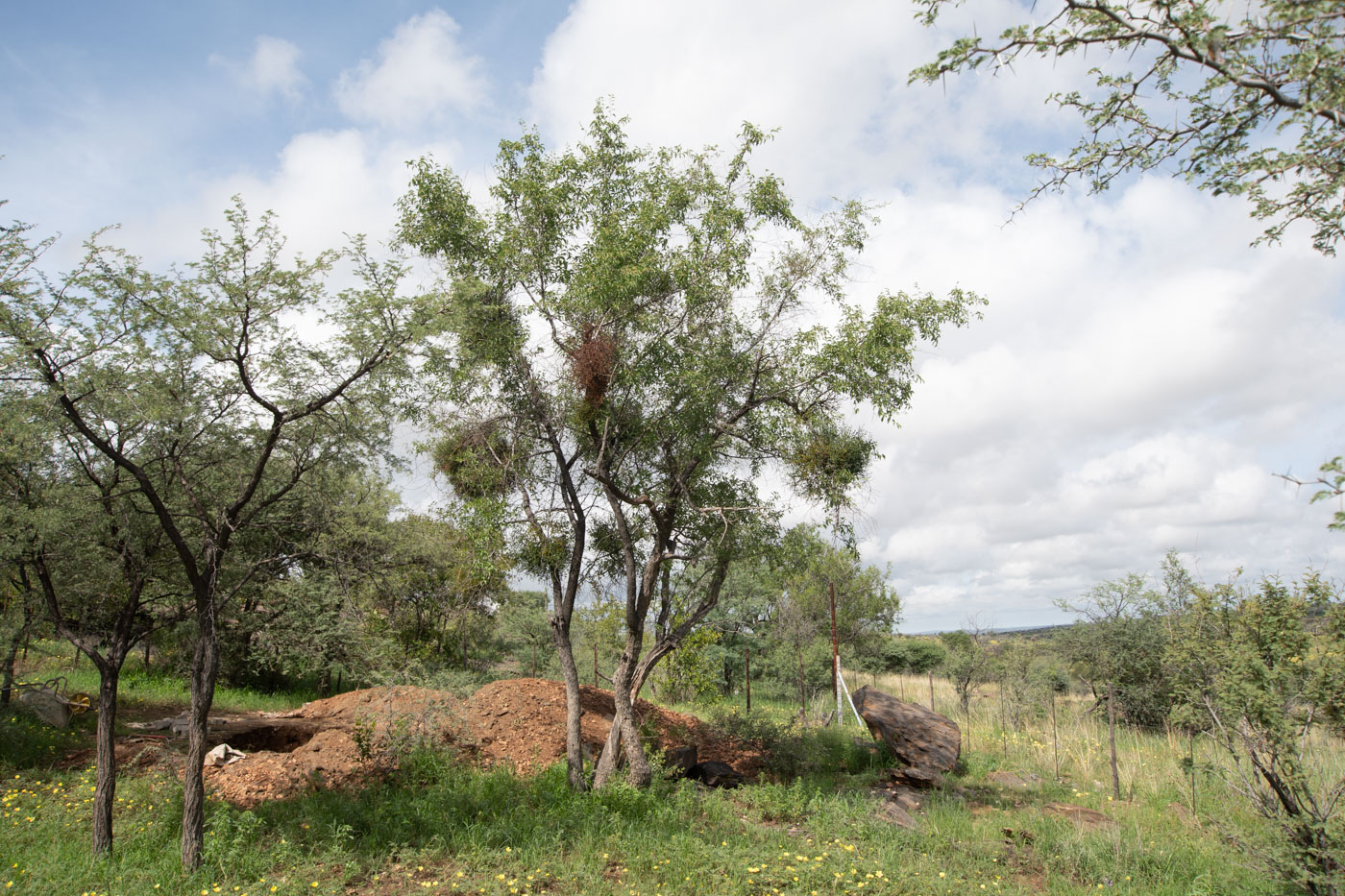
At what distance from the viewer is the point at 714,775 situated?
1177 cm

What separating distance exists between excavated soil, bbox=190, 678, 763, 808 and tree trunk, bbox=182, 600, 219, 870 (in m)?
2.33

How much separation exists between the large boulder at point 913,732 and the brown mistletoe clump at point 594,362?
794 cm

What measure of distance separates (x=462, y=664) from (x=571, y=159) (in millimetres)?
15805

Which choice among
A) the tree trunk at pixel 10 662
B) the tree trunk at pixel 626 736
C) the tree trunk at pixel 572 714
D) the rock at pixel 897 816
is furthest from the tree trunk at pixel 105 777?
the rock at pixel 897 816

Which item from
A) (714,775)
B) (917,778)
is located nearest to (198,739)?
(714,775)

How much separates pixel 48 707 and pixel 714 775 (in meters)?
12.4

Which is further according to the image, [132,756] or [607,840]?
[132,756]

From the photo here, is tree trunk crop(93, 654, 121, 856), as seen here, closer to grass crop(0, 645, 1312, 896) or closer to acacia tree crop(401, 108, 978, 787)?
grass crop(0, 645, 1312, 896)

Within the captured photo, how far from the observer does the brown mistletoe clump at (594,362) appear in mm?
9844

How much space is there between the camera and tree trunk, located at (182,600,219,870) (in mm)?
7230

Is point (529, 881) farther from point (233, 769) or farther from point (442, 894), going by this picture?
point (233, 769)

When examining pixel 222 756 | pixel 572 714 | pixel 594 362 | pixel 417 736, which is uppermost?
pixel 594 362

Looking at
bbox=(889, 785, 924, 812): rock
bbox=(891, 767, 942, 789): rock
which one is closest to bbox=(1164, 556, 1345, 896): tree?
bbox=(889, 785, 924, 812): rock

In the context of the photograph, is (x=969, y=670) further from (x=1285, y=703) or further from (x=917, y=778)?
(x=1285, y=703)
